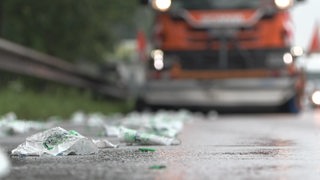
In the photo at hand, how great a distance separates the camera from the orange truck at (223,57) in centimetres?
1501

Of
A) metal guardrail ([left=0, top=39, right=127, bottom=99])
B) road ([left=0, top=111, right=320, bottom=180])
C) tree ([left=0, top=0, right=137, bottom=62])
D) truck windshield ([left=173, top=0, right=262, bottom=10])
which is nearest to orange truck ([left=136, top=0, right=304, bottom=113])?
truck windshield ([left=173, top=0, right=262, bottom=10])

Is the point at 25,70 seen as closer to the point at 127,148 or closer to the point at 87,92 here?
the point at 87,92

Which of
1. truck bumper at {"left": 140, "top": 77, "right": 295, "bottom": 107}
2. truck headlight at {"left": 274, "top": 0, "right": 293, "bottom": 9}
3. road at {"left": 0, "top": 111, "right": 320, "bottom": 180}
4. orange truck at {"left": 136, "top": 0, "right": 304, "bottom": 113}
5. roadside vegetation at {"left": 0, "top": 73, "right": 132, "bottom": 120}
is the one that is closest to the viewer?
road at {"left": 0, "top": 111, "right": 320, "bottom": 180}

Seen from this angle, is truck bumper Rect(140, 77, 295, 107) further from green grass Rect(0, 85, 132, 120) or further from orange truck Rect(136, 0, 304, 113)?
green grass Rect(0, 85, 132, 120)

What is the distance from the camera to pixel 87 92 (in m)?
16.2

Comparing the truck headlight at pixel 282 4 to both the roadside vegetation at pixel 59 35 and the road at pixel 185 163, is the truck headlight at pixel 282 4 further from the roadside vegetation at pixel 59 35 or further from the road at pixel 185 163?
the road at pixel 185 163

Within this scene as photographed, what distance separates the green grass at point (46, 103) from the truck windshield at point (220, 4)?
2.77 meters

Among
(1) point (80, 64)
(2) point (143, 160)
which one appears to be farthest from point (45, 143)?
(1) point (80, 64)

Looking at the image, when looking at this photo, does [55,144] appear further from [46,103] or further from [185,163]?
[46,103]

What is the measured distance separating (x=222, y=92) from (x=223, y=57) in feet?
3.31

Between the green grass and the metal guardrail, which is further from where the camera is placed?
the metal guardrail

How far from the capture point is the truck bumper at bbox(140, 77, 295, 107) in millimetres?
14820

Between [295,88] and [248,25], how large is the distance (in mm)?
1736

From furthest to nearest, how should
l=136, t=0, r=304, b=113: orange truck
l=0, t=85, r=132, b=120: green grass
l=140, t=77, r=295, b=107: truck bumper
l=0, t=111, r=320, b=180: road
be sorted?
l=136, t=0, r=304, b=113: orange truck → l=140, t=77, r=295, b=107: truck bumper → l=0, t=85, r=132, b=120: green grass → l=0, t=111, r=320, b=180: road
